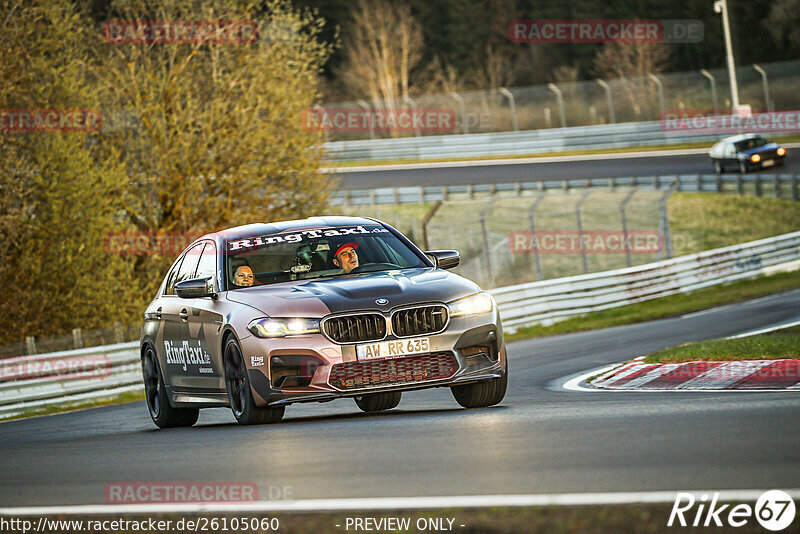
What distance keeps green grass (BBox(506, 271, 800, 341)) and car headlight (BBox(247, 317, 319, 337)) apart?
51.7 ft

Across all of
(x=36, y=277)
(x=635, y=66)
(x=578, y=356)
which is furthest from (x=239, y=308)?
(x=635, y=66)

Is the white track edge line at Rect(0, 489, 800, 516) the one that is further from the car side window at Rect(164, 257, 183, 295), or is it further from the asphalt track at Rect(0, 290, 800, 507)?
the car side window at Rect(164, 257, 183, 295)

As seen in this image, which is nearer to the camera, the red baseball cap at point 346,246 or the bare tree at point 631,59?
the red baseball cap at point 346,246

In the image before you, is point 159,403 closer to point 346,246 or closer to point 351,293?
point 346,246

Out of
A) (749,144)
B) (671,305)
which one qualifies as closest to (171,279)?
(671,305)

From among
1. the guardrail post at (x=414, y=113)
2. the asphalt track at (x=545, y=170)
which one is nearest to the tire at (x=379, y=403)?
the asphalt track at (x=545, y=170)

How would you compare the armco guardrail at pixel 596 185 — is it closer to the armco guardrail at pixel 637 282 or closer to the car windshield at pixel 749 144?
the car windshield at pixel 749 144

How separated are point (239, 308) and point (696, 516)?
556 centimetres

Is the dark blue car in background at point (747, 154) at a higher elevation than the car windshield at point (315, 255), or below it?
below

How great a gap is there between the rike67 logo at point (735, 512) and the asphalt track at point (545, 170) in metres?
40.9

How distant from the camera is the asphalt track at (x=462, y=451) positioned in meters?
6.16

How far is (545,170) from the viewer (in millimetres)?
50875

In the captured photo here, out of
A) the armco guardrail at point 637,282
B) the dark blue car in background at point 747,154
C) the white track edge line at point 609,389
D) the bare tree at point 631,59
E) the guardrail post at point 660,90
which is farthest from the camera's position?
the bare tree at point 631,59

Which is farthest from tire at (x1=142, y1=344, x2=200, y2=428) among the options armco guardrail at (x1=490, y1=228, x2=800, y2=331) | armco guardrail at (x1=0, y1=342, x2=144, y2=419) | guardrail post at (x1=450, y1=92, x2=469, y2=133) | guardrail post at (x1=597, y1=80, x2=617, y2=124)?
guardrail post at (x1=450, y1=92, x2=469, y2=133)
